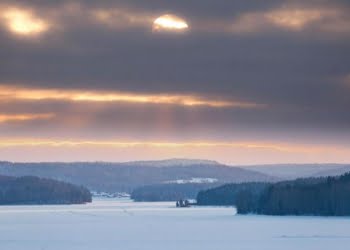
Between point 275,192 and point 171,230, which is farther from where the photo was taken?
point 275,192

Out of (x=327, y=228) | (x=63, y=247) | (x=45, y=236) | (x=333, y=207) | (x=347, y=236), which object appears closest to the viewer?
(x=63, y=247)

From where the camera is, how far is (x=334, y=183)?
13400 centimetres

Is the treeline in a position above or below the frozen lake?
above

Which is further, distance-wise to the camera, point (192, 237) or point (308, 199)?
point (308, 199)

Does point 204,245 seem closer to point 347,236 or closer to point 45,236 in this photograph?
point 347,236

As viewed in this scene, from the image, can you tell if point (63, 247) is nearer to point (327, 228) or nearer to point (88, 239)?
point (88, 239)

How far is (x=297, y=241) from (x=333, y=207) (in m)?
52.6

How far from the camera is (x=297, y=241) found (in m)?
81.3

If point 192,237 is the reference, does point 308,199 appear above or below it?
above

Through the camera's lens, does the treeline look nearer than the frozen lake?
No

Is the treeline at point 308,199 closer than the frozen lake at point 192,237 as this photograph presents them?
No

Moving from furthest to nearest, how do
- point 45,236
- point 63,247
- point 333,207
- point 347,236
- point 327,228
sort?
point 333,207 → point 327,228 → point 45,236 → point 347,236 → point 63,247

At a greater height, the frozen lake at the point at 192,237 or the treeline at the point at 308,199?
the treeline at the point at 308,199

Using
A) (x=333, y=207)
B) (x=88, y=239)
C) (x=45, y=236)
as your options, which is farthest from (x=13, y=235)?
(x=333, y=207)
